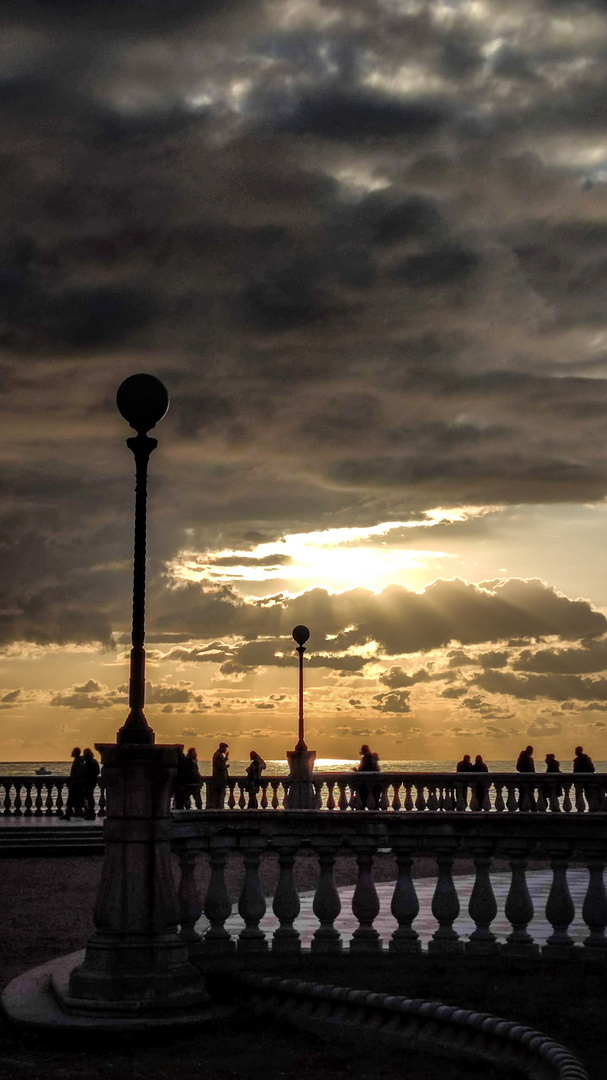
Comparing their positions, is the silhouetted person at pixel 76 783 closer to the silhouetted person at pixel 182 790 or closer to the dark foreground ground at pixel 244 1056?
the silhouetted person at pixel 182 790

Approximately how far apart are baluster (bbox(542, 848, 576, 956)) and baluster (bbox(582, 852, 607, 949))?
125 mm

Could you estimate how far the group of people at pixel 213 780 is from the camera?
105 feet

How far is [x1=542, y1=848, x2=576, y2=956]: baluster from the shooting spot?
9.88 meters

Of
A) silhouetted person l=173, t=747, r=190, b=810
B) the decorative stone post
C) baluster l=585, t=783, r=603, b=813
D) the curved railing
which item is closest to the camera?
the decorative stone post

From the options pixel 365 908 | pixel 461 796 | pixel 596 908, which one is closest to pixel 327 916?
pixel 365 908

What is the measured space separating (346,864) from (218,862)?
19.8m

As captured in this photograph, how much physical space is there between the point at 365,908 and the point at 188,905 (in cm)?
156

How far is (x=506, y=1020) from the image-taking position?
27.5 feet

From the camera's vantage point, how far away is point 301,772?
35.6m

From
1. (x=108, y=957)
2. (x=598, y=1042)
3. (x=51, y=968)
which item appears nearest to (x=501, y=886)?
(x=51, y=968)

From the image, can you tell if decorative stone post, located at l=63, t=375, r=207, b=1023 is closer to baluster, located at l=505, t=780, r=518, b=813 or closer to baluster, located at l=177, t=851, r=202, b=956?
baluster, located at l=177, t=851, r=202, b=956

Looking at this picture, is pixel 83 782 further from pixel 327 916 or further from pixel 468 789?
pixel 327 916

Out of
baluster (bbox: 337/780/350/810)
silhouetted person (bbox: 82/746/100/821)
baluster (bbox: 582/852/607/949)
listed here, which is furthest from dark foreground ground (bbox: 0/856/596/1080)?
silhouetted person (bbox: 82/746/100/821)

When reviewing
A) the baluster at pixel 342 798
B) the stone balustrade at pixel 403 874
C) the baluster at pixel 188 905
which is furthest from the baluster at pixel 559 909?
the baluster at pixel 342 798
